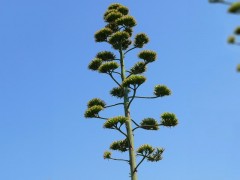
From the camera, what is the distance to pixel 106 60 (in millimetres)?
16938

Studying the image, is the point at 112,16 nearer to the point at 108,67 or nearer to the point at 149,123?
the point at 108,67

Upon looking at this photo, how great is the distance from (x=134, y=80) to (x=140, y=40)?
244 centimetres

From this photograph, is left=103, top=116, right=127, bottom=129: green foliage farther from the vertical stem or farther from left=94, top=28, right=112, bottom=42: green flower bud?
left=94, top=28, right=112, bottom=42: green flower bud

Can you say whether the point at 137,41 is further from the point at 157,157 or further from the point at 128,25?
the point at 157,157

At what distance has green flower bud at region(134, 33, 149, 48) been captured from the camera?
17.4m

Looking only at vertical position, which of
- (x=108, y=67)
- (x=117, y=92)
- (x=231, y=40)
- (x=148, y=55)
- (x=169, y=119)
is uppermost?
(x=148, y=55)

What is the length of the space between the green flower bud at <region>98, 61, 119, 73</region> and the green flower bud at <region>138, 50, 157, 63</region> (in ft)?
3.48

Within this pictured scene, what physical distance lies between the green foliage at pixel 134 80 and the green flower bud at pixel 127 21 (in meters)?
2.61

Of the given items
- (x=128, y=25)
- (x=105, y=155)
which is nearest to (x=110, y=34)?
Answer: (x=128, y=25)

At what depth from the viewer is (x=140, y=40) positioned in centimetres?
1742

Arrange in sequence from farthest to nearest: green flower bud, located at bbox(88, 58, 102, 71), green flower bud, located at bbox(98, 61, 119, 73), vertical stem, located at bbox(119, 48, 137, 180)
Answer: green flower bud, located at bbox(88, 58, 102, 71)
green flower bud, located at bbox(98, 61, 119, 73)
vertical stem, located at bbox(119, 48, 137, 180)

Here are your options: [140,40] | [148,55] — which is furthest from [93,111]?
[140,40]

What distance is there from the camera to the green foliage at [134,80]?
610 inches

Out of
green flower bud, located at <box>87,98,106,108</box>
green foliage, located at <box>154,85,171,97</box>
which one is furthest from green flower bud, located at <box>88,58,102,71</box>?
green foliage, located at <box>154,85,171,97</box>
